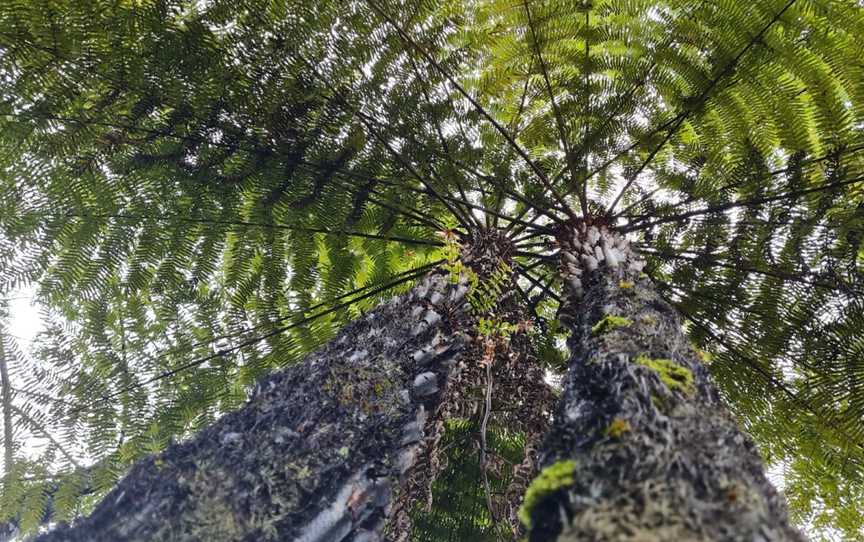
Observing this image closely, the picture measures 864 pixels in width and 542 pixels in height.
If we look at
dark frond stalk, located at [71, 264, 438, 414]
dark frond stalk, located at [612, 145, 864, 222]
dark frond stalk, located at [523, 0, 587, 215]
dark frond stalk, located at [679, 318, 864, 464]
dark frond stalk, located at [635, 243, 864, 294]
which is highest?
dark frond stalk, located at [523, 0, 587, 215]

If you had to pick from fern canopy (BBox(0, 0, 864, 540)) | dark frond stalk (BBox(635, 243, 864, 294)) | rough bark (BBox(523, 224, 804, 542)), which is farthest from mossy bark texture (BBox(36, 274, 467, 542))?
dark frond stalk (BBox(635, 243, 864, 294))

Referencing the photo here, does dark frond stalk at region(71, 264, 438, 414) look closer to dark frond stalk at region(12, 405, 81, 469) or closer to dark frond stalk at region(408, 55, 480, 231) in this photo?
dark frond stalk at region(12, 405, 81, 469)

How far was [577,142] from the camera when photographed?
3.18 meters

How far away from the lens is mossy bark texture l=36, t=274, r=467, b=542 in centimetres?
126

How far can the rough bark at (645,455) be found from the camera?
0.78 meters

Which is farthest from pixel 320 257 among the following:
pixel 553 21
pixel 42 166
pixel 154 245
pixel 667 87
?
pixel 667 87

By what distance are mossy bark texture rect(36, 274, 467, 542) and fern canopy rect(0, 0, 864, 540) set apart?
1.21 m

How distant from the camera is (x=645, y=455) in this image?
92 cm

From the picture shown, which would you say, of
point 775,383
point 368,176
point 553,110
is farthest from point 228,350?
point 775,383

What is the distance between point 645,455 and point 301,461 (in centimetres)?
86

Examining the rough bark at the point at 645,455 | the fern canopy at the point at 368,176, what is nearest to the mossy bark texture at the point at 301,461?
the rough bark at the point at 645,455

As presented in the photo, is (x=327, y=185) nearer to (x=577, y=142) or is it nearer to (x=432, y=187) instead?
(x=432, y=187)

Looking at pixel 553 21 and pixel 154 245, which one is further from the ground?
pixel 553 21

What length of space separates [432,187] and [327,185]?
54 centimetres
